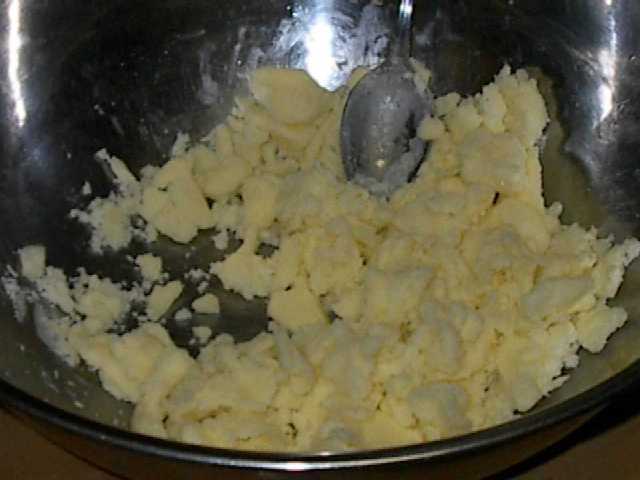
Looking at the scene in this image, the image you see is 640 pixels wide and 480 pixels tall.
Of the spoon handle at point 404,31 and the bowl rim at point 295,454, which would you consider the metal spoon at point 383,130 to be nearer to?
the spoon handle at point 404,31

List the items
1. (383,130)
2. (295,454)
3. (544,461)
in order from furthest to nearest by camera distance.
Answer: (383,130) → (544,461) → (295,454)

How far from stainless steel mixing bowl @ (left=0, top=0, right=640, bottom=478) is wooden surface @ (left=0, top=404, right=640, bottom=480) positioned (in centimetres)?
5

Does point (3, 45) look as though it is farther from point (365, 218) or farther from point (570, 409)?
point (570, 409)

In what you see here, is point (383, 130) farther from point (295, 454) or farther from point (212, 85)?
point (295, 454)

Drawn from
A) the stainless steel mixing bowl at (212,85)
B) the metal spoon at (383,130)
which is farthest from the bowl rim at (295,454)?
the metal spoon at (383,130)

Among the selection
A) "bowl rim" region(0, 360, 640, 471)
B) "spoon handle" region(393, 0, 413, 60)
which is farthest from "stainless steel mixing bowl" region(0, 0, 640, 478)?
"bowl rim" region(0, 360, 640, 471)

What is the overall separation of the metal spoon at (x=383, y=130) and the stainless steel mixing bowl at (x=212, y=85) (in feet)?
0.25

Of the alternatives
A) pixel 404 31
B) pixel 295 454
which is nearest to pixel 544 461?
pixel 295 454

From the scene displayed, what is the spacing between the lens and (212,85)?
1107 millimetres

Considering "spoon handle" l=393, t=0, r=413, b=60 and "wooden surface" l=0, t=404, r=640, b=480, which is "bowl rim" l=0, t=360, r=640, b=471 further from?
"spoon handle" l=393, t=0, r=413, b=60

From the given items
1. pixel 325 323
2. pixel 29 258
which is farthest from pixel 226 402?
pixel 29 258

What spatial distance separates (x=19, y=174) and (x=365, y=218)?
1.03 feet

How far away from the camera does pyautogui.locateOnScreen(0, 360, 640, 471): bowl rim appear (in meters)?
0.68

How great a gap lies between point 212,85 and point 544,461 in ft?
1.57
